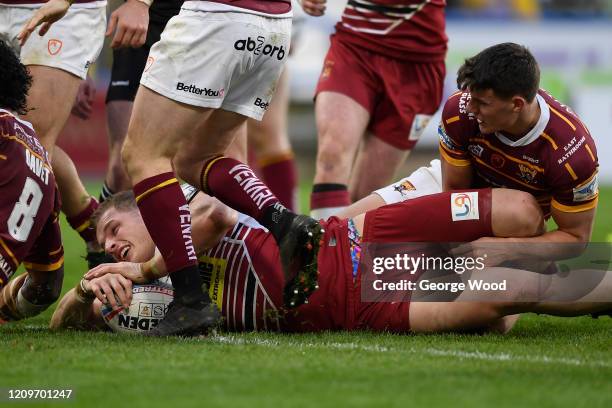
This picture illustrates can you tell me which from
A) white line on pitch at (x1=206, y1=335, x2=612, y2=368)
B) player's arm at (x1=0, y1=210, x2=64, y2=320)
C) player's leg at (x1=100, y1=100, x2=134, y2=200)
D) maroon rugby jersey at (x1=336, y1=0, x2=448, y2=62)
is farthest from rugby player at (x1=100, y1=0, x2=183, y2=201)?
white line on pitch at (x1=206, y1=335, x2=612, y2=368)

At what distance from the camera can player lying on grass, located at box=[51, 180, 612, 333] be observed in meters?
4.41

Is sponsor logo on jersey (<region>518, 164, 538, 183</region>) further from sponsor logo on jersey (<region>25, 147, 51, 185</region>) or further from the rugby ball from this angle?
sponsor logo on jersey (<region>25, 147, 51, 185</region>)

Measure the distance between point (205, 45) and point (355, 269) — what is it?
110 centimetres

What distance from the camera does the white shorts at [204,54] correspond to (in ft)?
13.9

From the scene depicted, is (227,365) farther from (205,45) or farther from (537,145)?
(537,145)

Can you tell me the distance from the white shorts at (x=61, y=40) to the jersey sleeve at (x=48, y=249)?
3.33 ft

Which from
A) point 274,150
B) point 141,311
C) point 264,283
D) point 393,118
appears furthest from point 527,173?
point 274,150

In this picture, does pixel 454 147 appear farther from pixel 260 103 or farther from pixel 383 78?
pixel 383 78

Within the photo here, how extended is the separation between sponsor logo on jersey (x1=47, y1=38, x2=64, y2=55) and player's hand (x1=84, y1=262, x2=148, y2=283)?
4.34 ft

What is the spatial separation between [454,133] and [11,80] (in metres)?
1.91

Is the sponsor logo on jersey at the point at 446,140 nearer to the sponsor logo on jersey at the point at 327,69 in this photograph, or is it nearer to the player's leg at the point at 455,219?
the player's leg at the point at 455,219

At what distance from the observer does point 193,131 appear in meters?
4.43

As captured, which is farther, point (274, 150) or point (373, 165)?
point (274, 150)

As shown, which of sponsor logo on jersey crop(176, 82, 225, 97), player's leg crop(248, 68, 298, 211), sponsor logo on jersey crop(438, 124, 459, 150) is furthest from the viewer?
player's leg crop(248, 68, 298, 211)
